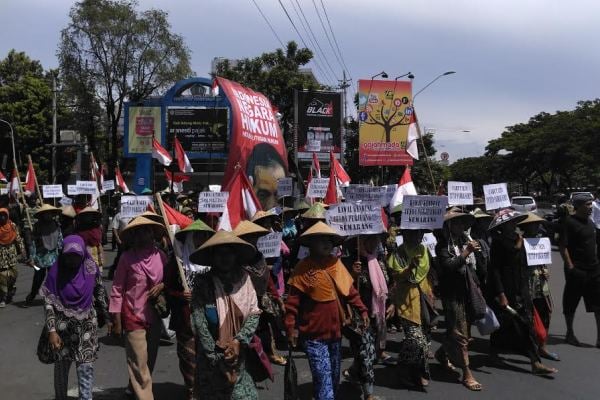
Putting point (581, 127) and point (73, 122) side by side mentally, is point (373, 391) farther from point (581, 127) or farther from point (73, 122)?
point (581, 127)

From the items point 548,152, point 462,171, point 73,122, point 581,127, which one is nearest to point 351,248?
point 73,122

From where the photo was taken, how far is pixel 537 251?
6.36 m

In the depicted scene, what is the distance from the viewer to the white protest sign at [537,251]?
6305mm

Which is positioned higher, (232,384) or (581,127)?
(581,127)

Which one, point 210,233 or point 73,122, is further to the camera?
point 73,122

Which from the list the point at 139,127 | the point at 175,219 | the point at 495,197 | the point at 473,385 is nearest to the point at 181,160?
the point at 175,219

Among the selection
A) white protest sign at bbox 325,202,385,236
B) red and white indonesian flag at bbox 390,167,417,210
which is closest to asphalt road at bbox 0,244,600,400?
white protest sign at bbox 325,202,385,236

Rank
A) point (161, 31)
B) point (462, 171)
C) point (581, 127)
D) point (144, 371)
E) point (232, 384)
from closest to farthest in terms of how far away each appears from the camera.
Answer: point (232, 384), point (144, 371), point (161, 31), point (581, 127), point (462, 171)

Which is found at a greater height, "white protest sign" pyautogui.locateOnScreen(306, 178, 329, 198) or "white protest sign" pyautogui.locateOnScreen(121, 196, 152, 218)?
"white protest sign" pyautogui.locateOnScreen(306, 178, 329, 198)

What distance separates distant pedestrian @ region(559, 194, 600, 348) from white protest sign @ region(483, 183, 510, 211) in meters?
0.83

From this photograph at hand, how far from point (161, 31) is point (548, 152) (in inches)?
1172

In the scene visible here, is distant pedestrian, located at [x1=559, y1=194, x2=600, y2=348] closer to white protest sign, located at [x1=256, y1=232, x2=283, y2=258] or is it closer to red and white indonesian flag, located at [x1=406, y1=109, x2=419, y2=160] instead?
red and white indonesian flag, located at [x1=406, y1=109, x2=419, y2=160]

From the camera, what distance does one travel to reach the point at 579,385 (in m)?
5.59

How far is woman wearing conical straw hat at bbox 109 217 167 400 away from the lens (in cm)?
459
